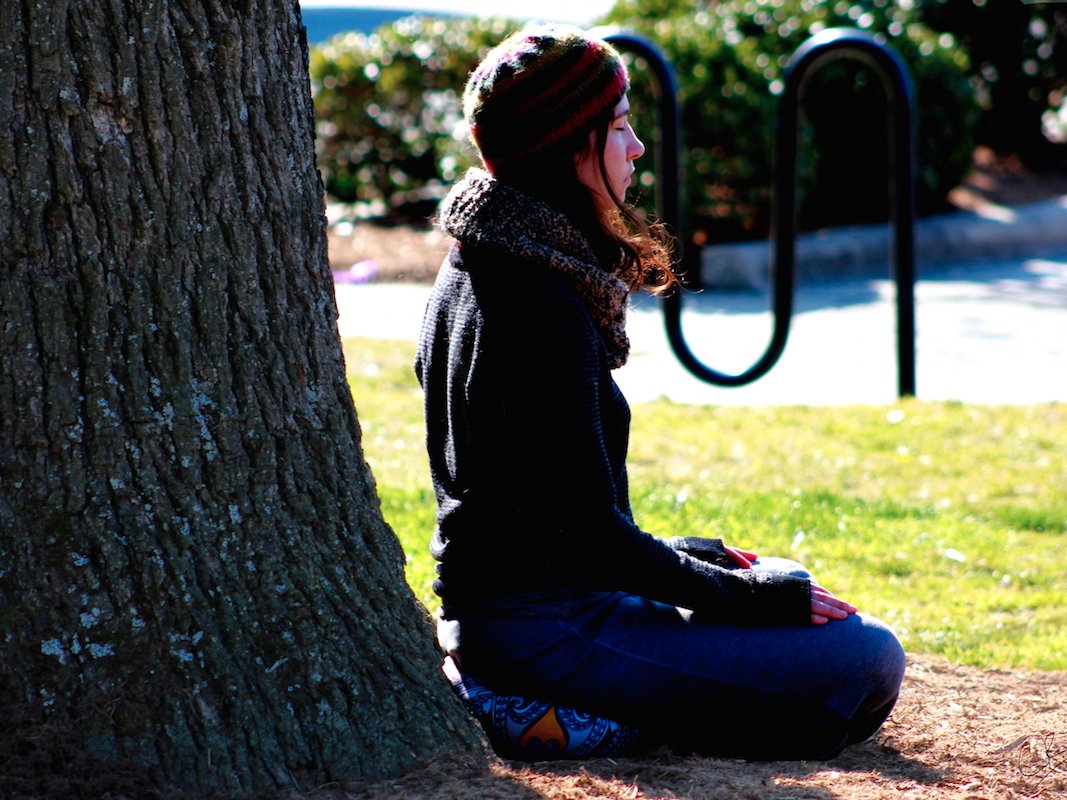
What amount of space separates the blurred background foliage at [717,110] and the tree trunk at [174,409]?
6.97 metres

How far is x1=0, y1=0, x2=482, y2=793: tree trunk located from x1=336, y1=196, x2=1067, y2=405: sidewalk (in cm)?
395

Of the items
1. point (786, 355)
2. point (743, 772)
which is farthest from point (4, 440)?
point (786, 355)

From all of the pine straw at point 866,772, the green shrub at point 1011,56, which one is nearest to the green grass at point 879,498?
the pine straw at point 866,772

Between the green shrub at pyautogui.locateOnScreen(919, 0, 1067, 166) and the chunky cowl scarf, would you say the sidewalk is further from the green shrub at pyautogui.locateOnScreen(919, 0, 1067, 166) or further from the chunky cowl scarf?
the chunky cowl scarf

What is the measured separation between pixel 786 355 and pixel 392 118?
480 centimetres

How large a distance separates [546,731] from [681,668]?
29cm

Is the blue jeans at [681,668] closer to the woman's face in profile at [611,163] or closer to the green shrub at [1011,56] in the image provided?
the woman's face in profile at [611,163]

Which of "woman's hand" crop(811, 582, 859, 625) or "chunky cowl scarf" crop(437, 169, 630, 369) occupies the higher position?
"chunky cowl scarf" crop(437, 169, 630, 369)

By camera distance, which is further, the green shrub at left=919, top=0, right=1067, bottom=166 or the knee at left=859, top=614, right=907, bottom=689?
the green shrub at left=919, top=0, right=1067, bottom=166

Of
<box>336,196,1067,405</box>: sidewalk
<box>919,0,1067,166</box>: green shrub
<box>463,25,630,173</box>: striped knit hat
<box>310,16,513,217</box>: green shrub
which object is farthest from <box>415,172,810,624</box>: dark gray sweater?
<box>919,0,1067,166</box>: green shrub

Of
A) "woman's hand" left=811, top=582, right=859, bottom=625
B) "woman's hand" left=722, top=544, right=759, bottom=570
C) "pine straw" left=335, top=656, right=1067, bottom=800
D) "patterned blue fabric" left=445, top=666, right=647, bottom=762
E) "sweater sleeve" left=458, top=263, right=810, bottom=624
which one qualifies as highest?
"sweater sleeve" left=458, top=263, right=810, bottom=624

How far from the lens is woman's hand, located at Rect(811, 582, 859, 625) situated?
274 cm

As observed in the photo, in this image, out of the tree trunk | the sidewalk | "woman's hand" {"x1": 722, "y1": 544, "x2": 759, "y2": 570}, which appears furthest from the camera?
the sidewalk

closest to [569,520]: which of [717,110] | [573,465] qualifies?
[573,465]
